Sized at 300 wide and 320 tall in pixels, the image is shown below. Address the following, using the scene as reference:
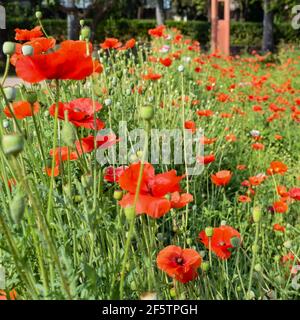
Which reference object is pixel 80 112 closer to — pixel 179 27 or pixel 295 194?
pixel 295 194

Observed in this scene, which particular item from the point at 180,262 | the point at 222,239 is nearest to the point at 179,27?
the point at 222,239

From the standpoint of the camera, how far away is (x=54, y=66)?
888 millimetres

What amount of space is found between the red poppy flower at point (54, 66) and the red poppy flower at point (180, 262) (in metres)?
0.36

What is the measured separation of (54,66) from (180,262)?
16.8 inches

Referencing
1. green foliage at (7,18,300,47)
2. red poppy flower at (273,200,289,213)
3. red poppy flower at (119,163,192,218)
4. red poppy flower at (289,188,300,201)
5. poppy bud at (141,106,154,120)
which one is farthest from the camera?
green foliage at (7,18,300,47)

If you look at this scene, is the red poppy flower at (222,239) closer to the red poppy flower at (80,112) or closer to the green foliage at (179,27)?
the red poppy flower at (80,112)

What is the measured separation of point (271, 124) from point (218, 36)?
8538mm

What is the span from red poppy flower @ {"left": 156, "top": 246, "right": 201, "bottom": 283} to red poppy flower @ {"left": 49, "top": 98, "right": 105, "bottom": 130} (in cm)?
29

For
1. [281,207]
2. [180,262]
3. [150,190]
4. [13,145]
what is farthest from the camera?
[281,207]

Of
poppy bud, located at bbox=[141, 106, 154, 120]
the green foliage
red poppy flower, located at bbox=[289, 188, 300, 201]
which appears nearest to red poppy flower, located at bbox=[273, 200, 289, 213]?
red poppy flower, located at bbox=[289, 188, 300, 201]

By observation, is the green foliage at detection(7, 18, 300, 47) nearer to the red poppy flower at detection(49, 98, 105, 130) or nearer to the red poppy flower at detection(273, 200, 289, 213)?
the red poppy flower at detection(273, 200, 289, 213)

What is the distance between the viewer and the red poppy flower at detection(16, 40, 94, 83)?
2.89ft
